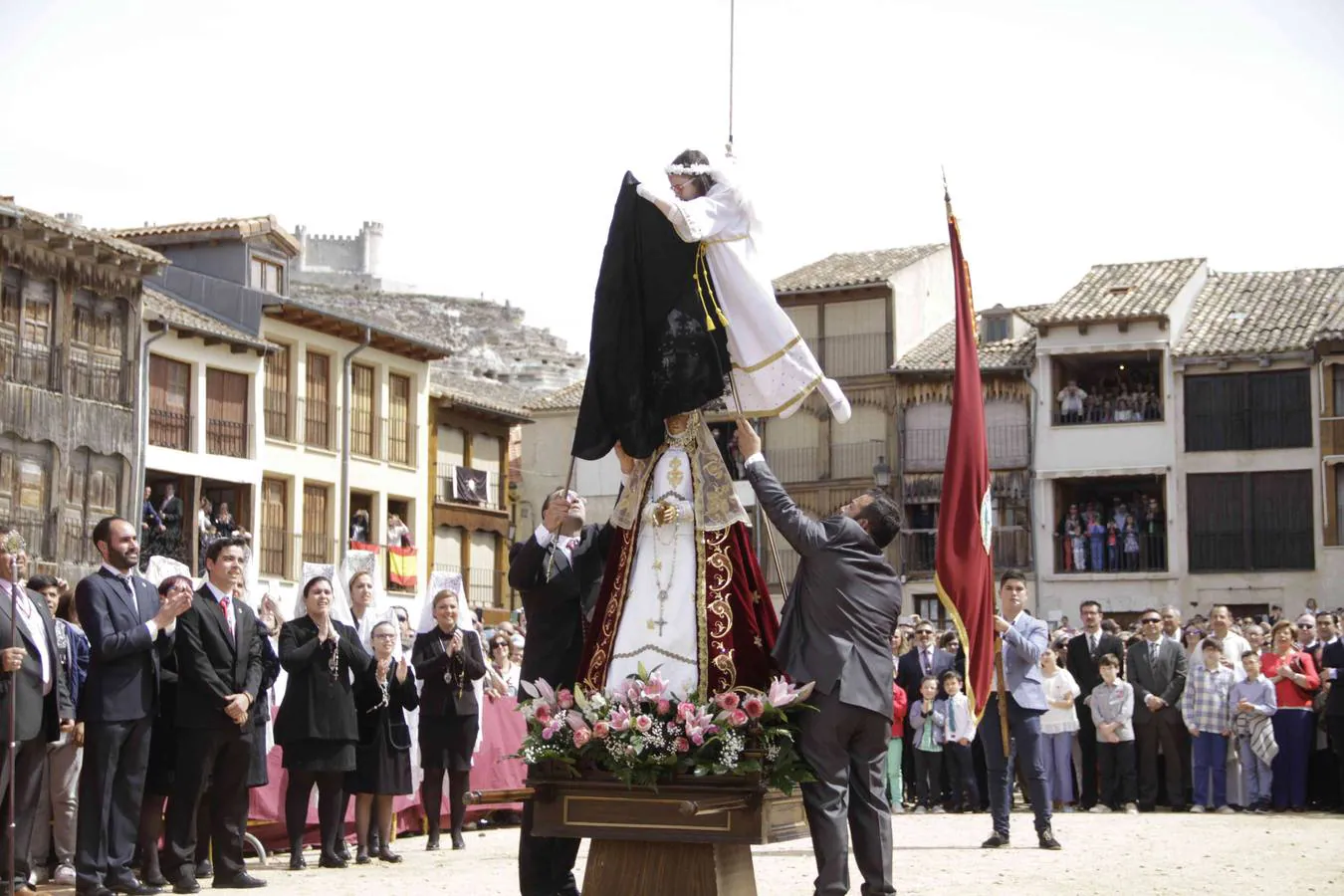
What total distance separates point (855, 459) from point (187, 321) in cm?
1746

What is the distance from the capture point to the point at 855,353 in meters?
47.5

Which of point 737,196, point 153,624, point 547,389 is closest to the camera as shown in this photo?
point 737,196

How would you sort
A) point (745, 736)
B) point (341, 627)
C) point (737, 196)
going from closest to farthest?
point (745, 736), point (737, 196), point (341, 627)

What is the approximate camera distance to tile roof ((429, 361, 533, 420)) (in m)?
47.4

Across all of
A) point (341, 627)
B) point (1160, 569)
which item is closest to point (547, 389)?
point (1160, 569)

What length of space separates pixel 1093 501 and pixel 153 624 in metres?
36.9

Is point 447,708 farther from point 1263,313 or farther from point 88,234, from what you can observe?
point 1263,313

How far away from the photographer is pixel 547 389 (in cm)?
8206

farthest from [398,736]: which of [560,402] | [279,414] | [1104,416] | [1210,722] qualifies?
[560,402]

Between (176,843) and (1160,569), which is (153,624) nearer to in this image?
(176,843)

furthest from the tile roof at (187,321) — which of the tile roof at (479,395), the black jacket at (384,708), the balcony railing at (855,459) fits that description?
the black jacket at (384,708)

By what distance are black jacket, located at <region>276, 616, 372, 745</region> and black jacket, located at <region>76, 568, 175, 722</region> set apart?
179 cm

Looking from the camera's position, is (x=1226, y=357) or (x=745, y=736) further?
(x=1226, y=357)

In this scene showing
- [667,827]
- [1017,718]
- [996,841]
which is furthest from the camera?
[1017,718]
